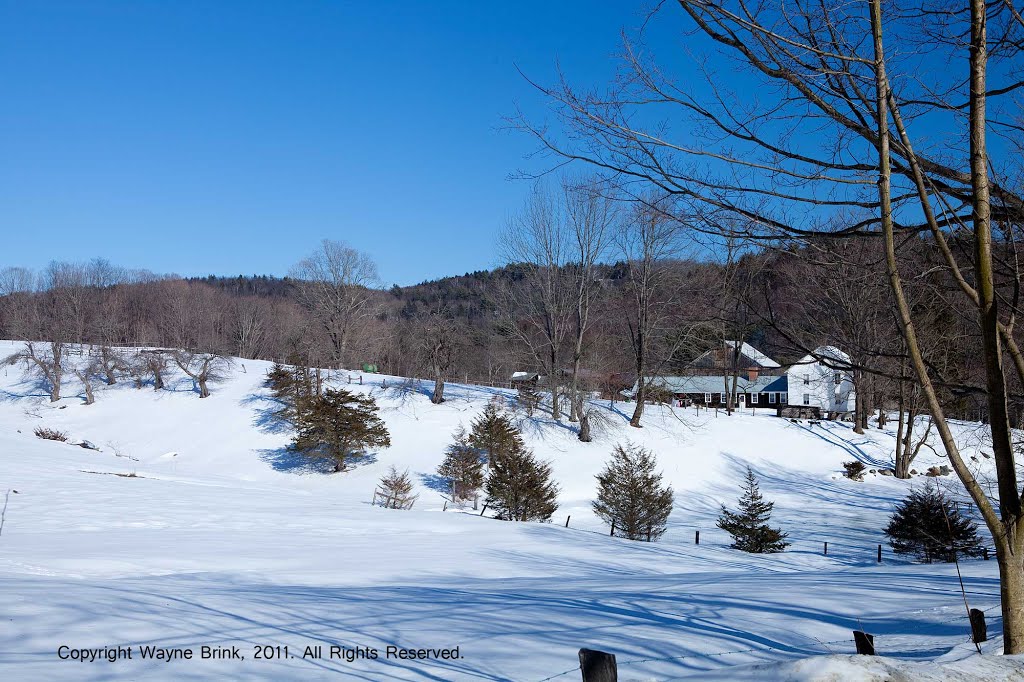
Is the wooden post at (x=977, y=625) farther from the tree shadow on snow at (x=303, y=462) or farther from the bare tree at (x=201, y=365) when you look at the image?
the bare tree at (x=201, y=365)

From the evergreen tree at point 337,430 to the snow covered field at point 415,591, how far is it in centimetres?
664

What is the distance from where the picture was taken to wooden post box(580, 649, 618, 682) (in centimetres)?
249

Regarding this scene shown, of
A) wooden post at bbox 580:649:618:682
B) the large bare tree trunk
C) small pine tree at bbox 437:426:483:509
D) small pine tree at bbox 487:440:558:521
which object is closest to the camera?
wooden post at bbox 580:649:618:682

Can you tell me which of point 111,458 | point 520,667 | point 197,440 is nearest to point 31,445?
point 111,458

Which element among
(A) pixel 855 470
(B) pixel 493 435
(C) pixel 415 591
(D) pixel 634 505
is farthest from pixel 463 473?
(C) pixel 415 591

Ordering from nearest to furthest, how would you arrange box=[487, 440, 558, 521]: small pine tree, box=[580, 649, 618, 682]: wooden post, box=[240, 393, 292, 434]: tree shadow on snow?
box=[580, 649, 618, 682]: wooden post → box=[487, 440, 558, 521]: small pine tree → box=[240, 393, 292, 434]: tree shadow on snow

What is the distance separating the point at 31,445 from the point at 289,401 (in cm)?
1271

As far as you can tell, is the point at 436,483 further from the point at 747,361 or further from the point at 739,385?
the point at 739,385

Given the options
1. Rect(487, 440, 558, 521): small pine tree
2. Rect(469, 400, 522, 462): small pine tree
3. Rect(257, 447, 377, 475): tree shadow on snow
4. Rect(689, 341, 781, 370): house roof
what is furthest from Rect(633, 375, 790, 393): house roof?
Rect(689, 341, 781, 370): house roof

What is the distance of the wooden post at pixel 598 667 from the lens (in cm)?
249

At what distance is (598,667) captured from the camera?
251 cm

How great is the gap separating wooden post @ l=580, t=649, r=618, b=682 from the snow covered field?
0.42 metres

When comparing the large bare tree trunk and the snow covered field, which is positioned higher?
the large bare tree trunk

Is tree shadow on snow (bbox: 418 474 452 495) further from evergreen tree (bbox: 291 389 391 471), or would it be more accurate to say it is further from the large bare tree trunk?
the large bare tree trunk
